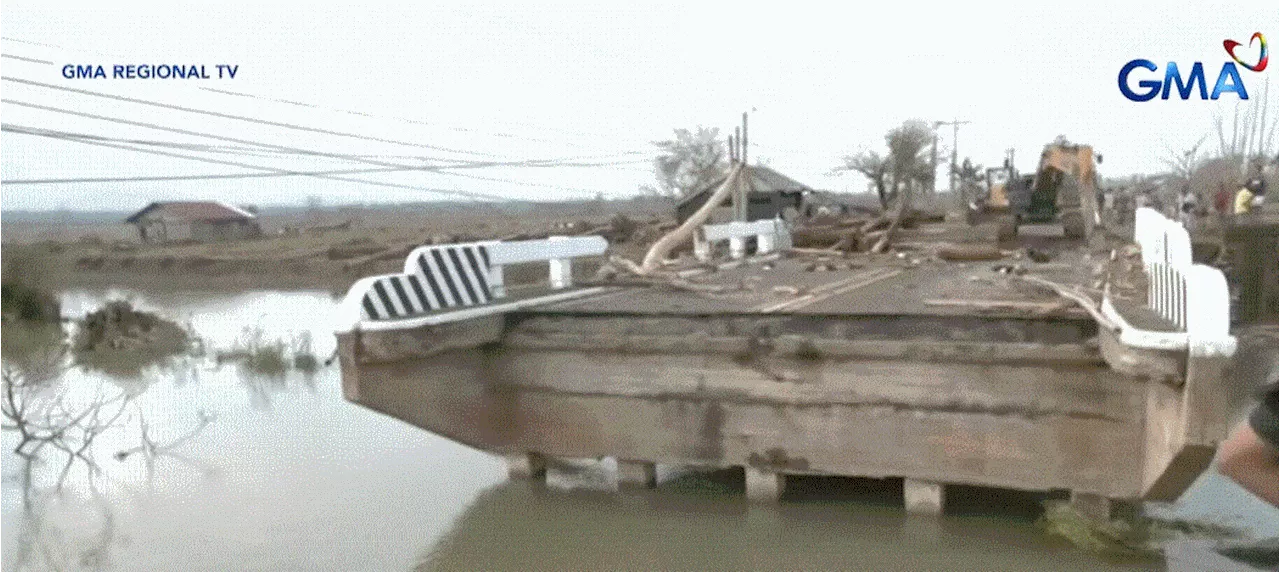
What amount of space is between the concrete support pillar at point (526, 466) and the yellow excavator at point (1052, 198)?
10793 millimetres

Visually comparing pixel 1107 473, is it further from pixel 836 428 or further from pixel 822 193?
pixel 822 193

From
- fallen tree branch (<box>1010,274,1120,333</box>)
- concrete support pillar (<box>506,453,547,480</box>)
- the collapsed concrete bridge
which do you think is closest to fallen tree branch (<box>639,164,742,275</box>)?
the collapsed concrete bridge

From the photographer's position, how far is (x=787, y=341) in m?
6.84

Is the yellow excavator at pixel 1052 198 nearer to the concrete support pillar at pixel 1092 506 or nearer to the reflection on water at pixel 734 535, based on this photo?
the reflection on water at pixel 734 535

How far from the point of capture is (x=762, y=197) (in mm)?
31594

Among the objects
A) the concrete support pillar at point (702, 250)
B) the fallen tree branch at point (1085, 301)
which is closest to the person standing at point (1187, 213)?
the concrete support pillar at point (702, 250)

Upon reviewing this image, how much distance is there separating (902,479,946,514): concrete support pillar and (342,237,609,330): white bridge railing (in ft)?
10.2

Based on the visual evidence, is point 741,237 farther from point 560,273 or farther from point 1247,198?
point 1247,198

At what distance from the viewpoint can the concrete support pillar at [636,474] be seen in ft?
24.9

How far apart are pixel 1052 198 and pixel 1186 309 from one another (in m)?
14.5

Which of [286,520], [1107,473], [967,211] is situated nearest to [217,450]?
[286,520]

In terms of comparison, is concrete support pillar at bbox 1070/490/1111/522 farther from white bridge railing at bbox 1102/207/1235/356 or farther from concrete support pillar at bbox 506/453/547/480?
concrete support pillar at bbox 506/453/547/480

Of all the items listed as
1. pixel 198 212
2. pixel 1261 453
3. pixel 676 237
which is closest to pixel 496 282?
pixel 676 237

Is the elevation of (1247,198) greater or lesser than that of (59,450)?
greater
